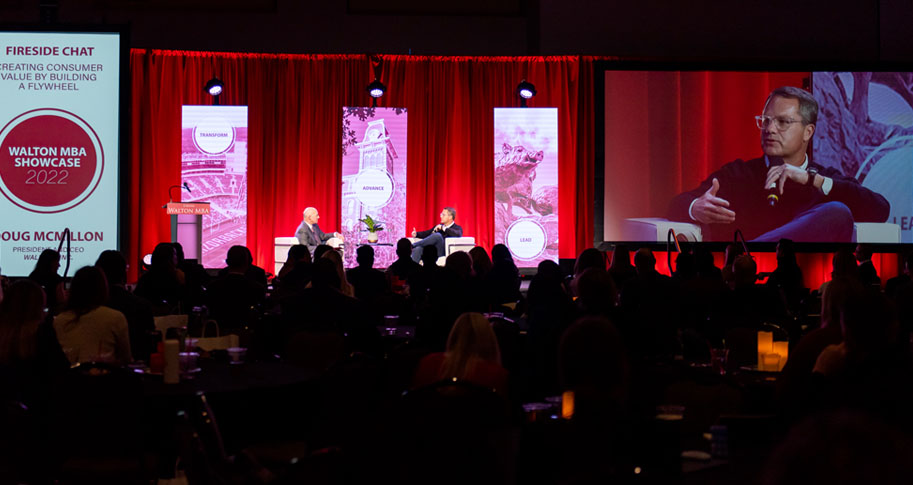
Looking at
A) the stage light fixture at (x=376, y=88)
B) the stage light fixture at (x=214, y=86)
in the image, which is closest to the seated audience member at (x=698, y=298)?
the stage light fixture at (x=376, y=88)

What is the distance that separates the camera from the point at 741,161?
43.6 ft

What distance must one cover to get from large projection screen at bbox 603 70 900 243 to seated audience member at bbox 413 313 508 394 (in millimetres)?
9843

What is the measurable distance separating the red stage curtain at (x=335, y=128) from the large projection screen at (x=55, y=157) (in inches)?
77.8

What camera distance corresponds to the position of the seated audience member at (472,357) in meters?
3.73

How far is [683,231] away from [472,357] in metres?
10.1

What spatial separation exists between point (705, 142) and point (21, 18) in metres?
10.6

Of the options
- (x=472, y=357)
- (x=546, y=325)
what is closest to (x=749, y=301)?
(x=546, y=325)

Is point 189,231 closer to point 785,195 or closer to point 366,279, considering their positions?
point 366,279

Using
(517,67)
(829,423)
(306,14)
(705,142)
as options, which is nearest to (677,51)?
(705,142)

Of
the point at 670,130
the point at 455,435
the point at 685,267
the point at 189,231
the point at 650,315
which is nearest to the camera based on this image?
the point at 455,435

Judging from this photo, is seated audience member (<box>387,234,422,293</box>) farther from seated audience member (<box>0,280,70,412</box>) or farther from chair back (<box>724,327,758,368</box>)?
seated audience member (<box>0,280,70,412</box>)

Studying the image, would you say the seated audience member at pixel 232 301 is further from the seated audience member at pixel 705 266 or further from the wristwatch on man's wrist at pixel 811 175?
the wristwatch on man's wrist at pixel 811 175

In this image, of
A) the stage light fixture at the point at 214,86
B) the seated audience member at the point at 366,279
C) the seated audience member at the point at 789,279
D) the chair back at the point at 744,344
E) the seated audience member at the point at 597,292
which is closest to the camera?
the seated audience member at the point at 597,292

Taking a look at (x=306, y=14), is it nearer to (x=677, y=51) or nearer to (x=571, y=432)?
(x=677, y=51)
